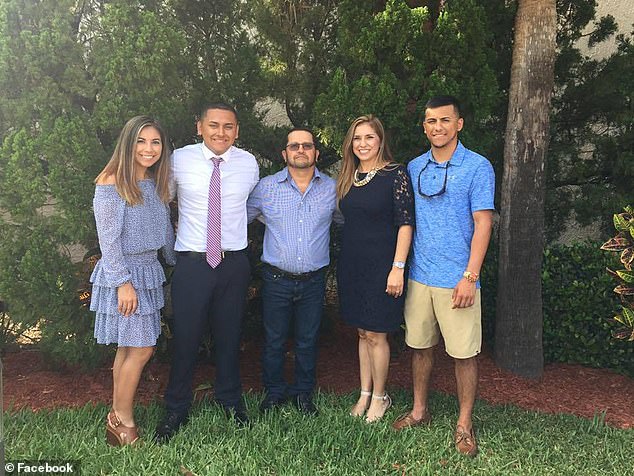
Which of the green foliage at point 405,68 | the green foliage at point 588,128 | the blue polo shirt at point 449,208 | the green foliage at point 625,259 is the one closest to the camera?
the blue polo shirt at point 449,208

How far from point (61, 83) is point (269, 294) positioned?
2.05 metres

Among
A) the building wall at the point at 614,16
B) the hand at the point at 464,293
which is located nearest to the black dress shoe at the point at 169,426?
the hand at the point at 464,293

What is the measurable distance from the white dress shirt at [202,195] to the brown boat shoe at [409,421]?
1.51 m

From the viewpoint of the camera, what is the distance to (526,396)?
4.17 m

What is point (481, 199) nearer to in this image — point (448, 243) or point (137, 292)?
point (448, 243)

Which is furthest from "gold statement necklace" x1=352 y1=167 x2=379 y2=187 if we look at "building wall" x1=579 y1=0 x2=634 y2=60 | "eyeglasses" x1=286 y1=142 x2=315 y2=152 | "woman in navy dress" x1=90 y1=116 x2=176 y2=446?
"building wall" x1=579 y1=0 x2=634 y2=60

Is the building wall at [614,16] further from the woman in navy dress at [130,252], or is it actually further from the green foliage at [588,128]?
the woman in navy dress at [130,252]

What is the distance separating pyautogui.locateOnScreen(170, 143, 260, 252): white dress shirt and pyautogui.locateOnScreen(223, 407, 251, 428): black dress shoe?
3.55 ft

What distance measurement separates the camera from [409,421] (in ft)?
11.7

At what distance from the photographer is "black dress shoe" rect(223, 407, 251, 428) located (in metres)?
3.51

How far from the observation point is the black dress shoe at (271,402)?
3.72 meters

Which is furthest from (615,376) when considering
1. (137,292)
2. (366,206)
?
(137,292)

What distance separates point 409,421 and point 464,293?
99cm

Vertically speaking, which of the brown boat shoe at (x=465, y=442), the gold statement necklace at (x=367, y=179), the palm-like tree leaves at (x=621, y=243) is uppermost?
the gold statement necklace at (x=367, y=179)
